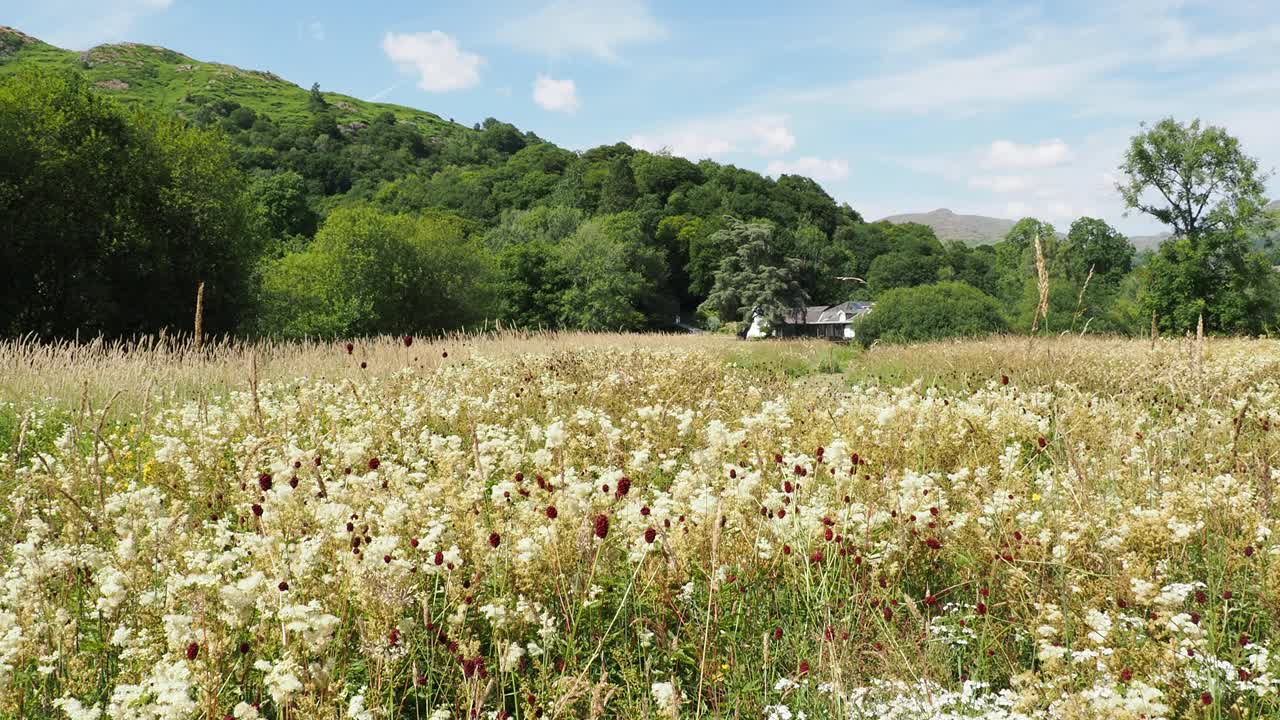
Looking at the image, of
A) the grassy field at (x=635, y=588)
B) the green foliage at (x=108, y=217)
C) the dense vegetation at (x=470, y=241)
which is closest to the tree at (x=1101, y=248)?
the dense vegetation at (x=470, y=241)

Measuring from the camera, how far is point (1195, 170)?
4628cm

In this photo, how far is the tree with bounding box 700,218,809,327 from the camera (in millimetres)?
73125

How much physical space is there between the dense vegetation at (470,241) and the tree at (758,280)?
214mm

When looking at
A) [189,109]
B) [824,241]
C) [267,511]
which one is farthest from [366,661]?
[189,109]

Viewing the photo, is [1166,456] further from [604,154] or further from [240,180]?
[604,154]

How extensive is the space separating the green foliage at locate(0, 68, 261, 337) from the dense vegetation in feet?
0.22

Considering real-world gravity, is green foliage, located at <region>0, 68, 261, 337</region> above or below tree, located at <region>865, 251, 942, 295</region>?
below

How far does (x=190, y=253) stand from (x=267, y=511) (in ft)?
84.4

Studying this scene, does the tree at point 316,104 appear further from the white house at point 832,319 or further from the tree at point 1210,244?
the tree at point 1210,244

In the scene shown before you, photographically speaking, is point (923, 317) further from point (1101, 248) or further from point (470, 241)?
point (1101, 248)

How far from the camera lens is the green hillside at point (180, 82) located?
148250mm

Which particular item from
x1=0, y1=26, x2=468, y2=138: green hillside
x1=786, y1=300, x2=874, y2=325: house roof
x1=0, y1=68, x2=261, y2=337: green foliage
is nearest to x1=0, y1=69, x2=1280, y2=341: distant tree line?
x1=0, y1=68, x2=261, y2=337: green foliage

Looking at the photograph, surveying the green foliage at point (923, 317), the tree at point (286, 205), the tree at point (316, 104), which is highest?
the tree at point (316, 104)

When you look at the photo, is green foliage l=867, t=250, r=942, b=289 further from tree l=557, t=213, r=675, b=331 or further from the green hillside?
Answer: the green hillside
